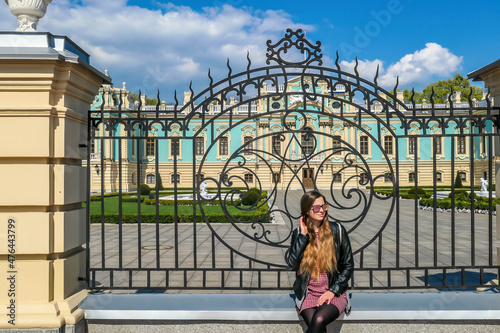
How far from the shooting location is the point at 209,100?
2895mm

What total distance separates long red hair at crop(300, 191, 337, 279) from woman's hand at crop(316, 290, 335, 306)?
111 millimetres

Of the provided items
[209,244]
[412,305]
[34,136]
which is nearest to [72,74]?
[34,136]

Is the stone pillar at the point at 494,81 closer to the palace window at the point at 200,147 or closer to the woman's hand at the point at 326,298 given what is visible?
the woman's hand at the point at 326,298

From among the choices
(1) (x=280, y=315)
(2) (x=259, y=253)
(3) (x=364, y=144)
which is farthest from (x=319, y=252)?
(3) (x=364, y=144)

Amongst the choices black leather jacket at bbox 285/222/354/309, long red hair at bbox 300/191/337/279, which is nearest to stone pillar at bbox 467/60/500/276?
black leather jacket at bbox 285/222/354/309

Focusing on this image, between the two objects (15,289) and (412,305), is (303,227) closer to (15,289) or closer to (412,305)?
(412,305)

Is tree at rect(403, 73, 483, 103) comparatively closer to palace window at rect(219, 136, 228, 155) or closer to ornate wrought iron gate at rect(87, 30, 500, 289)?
palace window at rect(219, 136, 228, 155)

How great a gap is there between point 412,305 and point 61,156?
250 centimetres

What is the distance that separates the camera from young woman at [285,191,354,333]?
2369mm

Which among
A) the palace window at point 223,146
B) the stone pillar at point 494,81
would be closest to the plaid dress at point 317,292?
the stone pillar at point 494,81

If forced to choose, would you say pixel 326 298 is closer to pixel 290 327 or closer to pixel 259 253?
pixel 290 327

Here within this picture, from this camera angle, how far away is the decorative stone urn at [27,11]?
263 cm

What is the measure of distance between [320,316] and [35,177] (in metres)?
1.94

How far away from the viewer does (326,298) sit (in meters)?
2.35
